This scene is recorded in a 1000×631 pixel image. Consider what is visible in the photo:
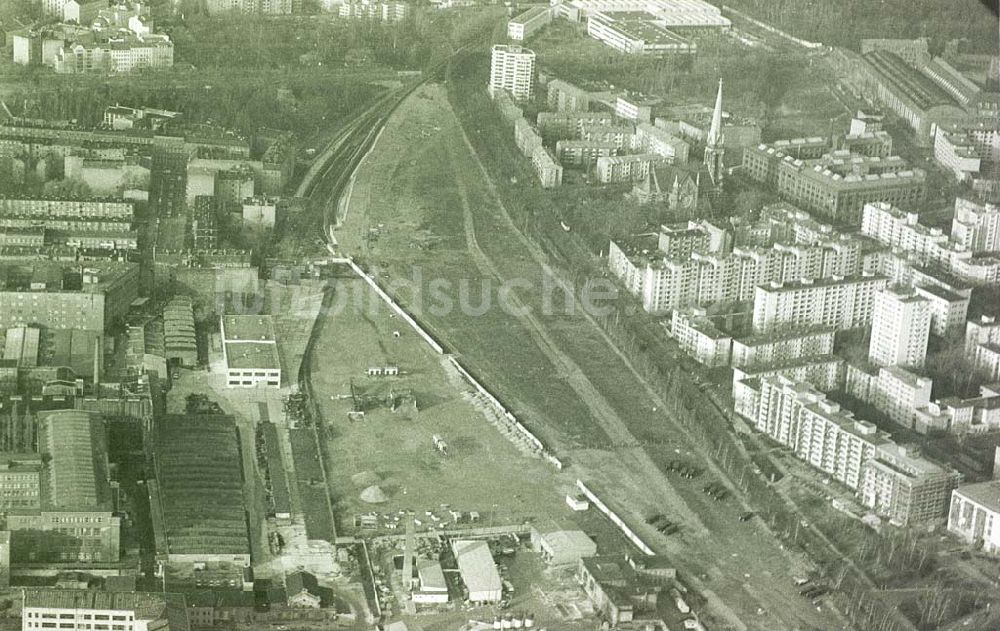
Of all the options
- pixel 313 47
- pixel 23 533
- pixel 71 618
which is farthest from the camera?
pixel 313 47

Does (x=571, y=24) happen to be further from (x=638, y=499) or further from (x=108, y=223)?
(x=638, y=499)

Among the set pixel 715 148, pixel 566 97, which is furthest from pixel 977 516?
pixel 566 97

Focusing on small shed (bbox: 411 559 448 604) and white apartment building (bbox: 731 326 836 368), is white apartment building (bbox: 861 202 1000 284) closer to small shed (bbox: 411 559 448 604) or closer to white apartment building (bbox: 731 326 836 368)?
white apartment building (bbox: 731 326 836 368)

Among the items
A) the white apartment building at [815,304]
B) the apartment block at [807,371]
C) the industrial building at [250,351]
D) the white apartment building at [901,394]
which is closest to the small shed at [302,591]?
the industrial building at [250,351]

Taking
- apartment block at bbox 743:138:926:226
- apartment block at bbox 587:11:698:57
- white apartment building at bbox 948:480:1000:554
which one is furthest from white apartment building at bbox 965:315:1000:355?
apartment block at bbox 587:11:698:57

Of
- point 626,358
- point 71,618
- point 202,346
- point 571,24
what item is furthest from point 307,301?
point 571,24

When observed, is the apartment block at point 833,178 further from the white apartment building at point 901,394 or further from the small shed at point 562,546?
the small shed at point 562,546
